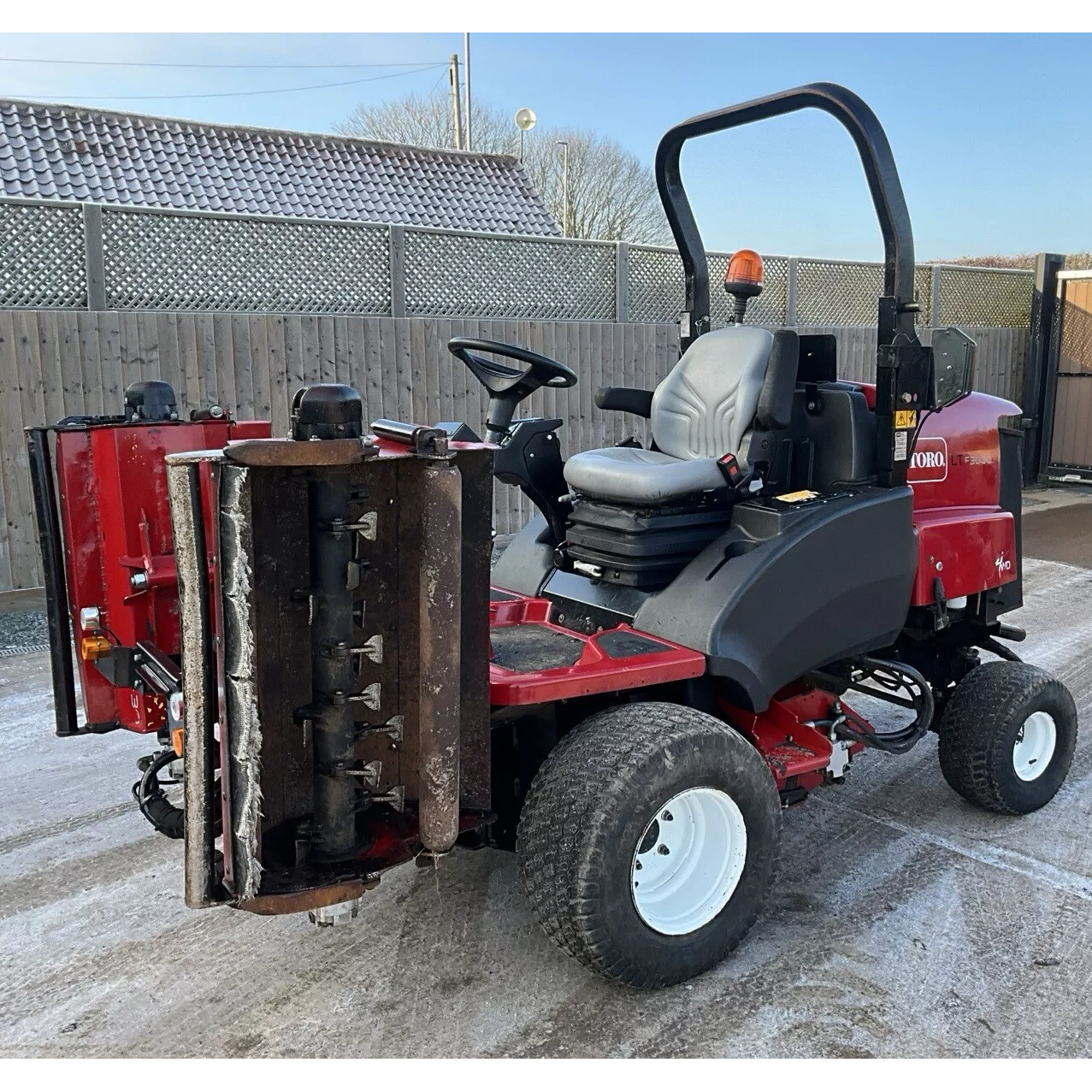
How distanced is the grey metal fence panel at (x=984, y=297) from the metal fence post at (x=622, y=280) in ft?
15.1

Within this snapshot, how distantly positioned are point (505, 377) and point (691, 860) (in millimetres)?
1643

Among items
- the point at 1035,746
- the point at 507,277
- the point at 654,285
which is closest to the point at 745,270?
the point at 1035,746

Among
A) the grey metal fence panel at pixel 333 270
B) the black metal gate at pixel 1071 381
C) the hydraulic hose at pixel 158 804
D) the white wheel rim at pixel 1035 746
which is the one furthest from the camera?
the black metal gate at pixel 1071 381

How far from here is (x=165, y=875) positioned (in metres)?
3.18

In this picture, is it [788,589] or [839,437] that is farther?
[839,437]

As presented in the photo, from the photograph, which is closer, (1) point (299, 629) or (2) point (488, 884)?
(1) point (299, 629)

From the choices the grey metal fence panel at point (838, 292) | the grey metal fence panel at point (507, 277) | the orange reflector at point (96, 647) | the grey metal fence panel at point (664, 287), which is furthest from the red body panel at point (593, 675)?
the grey metal fence panel at point (838, 292)

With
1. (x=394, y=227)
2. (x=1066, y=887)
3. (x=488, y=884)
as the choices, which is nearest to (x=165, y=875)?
(x=488, y=884)

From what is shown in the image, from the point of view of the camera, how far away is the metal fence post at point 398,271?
801cm

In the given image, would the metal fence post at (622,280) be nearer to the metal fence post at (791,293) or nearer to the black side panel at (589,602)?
the metal fence post at (791,293)

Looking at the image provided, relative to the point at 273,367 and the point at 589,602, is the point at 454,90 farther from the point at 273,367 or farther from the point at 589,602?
the point at 589,602

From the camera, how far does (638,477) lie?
10.2 feet

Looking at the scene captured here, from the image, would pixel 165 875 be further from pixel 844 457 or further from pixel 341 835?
pixel 844 457
